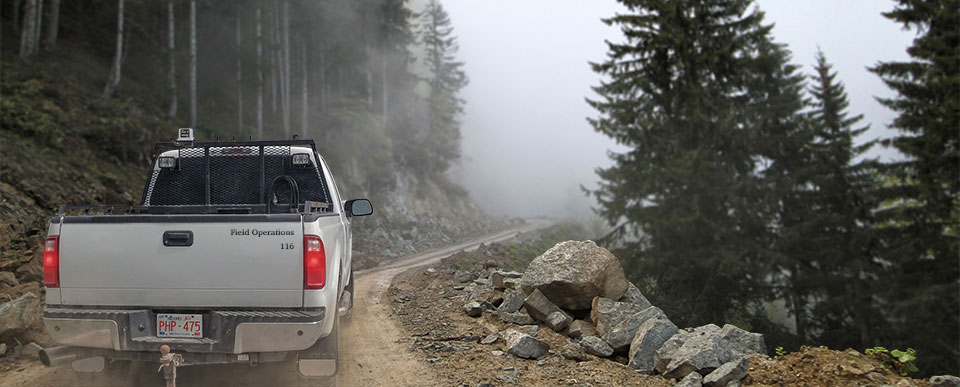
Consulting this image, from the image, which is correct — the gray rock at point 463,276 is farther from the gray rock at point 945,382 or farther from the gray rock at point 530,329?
the gray rock at point 945,382

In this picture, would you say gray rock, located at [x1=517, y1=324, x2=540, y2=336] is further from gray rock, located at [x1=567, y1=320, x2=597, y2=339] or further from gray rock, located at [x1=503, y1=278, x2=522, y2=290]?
gray rock, located at [x1=503, y1=278, x2=522, y2=290]

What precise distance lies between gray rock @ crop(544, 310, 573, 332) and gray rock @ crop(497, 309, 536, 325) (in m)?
0.32

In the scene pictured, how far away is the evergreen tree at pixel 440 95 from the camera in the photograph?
41125 mm

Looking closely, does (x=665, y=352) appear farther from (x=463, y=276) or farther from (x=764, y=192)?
(x=764, y=192)

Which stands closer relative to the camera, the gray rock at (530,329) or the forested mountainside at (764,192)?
the gray rock at (530,329)

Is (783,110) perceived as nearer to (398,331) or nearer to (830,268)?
(830,268)

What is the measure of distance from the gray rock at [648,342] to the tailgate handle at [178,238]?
4.68 metres

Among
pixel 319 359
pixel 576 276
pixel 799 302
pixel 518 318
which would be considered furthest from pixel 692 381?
pixel 799 302

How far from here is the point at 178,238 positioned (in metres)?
3.89

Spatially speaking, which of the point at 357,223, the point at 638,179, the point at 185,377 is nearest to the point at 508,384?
the point at 185,377

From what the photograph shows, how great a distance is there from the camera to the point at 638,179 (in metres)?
15.8

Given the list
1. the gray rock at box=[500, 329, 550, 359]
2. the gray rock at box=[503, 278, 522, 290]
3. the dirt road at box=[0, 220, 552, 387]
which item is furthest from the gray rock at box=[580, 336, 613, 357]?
the gray rock at box=[503, 278, 522, 290]

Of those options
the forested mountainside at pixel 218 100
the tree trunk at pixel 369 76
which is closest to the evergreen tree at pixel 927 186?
the forested mountainside at pixel 218 100

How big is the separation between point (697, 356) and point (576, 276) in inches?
78.6
